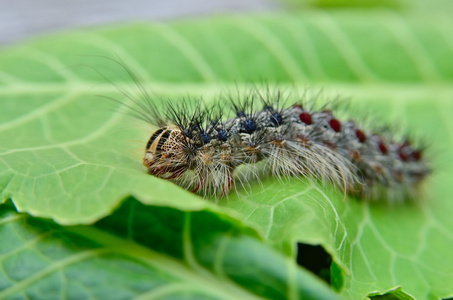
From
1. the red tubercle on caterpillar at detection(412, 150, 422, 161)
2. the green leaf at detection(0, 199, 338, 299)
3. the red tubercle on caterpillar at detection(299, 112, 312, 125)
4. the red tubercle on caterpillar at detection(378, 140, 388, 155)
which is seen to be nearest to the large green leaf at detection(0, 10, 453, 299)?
the green leaf at detection(0, 199, 338, 299)

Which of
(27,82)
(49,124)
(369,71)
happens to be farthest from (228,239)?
(369,71)

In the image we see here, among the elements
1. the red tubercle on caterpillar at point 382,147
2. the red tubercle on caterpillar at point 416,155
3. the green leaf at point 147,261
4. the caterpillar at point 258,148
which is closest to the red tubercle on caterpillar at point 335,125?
the caterpillar at point 258,148

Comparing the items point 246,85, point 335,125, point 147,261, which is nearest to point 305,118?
point 335,125

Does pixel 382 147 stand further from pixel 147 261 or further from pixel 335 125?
pixel 147 261

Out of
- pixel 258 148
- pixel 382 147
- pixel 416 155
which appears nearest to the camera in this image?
pixel 258 148

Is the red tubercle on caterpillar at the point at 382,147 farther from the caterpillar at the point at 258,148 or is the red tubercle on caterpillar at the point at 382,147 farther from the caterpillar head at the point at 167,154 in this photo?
the caterpillar head at the point at 167,154

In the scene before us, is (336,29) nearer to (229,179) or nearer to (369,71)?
(369,71)

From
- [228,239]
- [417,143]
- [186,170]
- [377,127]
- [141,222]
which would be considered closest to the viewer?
[228,239]
